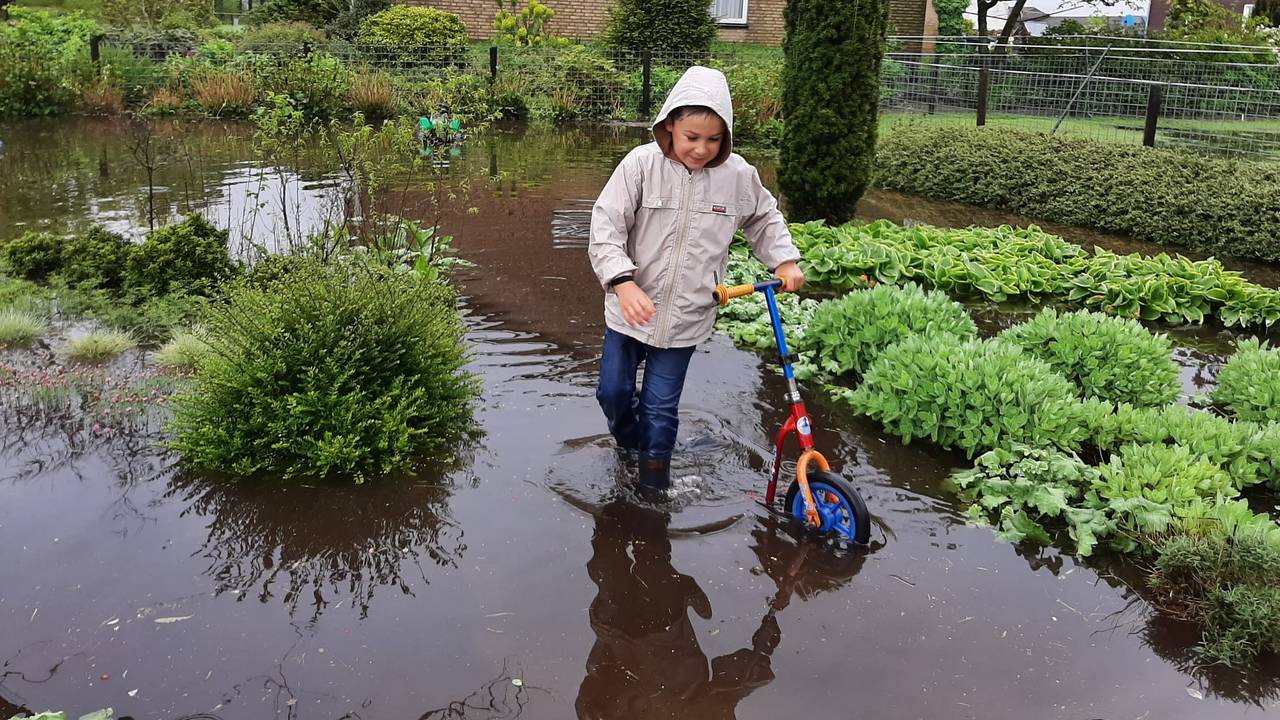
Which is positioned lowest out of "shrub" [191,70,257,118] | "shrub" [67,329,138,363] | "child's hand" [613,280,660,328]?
"shrub" [67,329,138,363]

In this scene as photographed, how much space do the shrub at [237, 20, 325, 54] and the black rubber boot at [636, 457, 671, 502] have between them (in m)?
18.0

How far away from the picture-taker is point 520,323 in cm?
666

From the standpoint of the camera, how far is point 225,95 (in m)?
17.5

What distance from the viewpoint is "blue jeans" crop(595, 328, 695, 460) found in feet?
13.8

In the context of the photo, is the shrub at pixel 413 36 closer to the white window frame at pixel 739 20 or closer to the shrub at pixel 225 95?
the shrub at pixel 225 95

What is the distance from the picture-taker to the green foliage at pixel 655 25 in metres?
23.3

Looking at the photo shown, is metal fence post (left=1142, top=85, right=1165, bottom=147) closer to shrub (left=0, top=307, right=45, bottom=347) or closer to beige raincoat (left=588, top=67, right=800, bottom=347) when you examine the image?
beige raincoat (left=588, top=67, right=800, bottom=347)

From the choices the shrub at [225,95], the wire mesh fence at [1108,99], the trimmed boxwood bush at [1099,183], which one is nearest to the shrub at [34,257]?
the trimmed boxwood bush at [1099,183]

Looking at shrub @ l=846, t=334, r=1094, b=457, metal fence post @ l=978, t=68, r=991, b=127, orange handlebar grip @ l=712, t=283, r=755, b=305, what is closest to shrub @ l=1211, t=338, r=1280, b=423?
shrub @ l=846, t=334, r=1094, b=457

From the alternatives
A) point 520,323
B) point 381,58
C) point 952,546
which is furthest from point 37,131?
point 952,546

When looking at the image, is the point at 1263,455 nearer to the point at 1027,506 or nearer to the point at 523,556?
the point at 1027,506

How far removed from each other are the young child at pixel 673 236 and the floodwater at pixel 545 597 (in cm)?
61

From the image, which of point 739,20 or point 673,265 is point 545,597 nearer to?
point 673,265

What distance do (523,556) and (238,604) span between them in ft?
3.37
